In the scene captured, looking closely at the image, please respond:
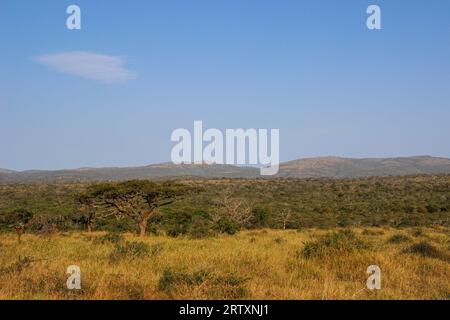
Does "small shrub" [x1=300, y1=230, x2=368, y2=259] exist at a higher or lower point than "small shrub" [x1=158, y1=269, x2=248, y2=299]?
lower

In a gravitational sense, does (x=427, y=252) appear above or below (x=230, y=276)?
below

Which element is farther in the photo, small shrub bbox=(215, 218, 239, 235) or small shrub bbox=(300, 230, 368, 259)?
small shrub bbox=(215, 218, 239, 235)

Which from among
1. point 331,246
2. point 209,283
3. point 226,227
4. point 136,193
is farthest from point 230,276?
point 136,193

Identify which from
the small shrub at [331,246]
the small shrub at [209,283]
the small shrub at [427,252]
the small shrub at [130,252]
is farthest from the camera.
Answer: the small shrub at [427,252]

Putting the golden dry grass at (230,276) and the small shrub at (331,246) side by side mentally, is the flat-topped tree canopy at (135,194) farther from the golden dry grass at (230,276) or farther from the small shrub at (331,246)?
the small shrub at (331,246)

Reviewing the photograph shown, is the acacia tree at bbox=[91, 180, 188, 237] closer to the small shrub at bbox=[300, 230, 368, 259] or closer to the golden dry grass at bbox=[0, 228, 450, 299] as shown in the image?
the golden dry grass at bbox=[0, 228, 450, 299]

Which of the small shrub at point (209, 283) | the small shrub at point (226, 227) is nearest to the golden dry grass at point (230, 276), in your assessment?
the small shrub at point (209, 283)

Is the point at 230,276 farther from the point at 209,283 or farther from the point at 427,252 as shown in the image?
the point at 427,252

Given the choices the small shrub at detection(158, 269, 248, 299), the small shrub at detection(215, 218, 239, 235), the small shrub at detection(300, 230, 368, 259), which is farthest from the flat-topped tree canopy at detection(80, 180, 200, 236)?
the small shrub at detection(158, 269, 248, 299)

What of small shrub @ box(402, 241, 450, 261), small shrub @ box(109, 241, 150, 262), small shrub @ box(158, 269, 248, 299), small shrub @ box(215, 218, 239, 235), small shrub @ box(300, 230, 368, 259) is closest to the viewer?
small shrub @ box(158, 269, 248, 299)

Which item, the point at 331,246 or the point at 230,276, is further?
the point at 331,246
